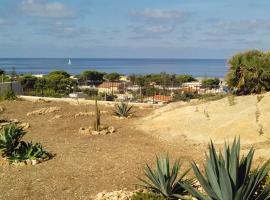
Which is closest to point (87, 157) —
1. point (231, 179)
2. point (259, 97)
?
point (231, 179)

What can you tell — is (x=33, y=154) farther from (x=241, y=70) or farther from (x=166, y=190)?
(x=241, y=70)

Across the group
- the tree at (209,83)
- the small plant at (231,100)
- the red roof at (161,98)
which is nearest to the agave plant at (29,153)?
the small plant at (231,100)

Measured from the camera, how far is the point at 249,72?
1399cm

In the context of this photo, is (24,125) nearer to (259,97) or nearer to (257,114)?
(257,114)

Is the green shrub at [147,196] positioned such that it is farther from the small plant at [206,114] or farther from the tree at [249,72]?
the tree at [249,72]

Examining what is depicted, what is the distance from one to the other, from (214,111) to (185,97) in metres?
6.25

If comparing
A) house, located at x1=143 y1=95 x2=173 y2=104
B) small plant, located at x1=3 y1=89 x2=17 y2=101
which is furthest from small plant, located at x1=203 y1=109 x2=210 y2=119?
small plant, located at x1=3 y1=89 x2=17 y2=101

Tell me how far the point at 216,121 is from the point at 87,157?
4.39 meters

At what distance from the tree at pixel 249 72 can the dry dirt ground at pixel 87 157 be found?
2281 mm

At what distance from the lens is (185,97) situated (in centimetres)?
1978

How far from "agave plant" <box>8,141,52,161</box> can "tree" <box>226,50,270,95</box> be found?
6.94 meters

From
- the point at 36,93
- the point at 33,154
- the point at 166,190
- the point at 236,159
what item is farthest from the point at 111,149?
the point at 36,93

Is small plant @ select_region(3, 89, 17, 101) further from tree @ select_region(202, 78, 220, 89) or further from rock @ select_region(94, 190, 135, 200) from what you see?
rock @ select_region(94, 190, 135, 200)

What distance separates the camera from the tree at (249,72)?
13.9 metres
